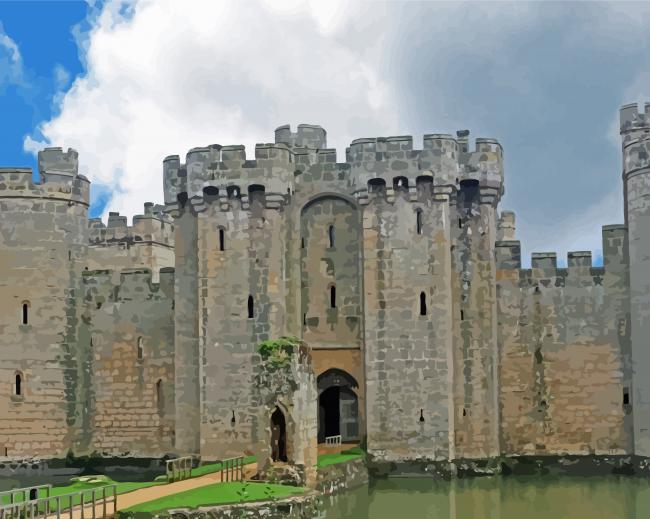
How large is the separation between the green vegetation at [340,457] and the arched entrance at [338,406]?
5.07ft

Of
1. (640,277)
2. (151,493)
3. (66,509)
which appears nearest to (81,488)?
(151,493)

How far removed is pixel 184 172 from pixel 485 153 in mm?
10829

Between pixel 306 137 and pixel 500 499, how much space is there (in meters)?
17.0

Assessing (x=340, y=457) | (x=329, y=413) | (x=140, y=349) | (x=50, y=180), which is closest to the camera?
(x=340, y=457)

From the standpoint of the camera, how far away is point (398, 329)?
111 ft

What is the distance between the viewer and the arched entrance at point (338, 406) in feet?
116

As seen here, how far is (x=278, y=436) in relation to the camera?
27.7 m

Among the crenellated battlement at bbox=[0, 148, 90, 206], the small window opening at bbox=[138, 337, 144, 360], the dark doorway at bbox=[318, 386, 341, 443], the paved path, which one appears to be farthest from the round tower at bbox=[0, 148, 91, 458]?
the paved path

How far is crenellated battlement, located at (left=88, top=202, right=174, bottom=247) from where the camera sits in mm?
49781

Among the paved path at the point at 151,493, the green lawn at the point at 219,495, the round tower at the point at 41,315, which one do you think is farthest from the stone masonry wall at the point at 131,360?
the green lawn at the point at 219,495

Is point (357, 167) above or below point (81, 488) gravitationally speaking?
above

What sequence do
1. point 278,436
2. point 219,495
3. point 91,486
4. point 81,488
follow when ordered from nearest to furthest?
1. point 219,495
2. point 81,488
3. point 91,486
4. point 278,436

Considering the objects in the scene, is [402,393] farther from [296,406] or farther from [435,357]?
[296,406]

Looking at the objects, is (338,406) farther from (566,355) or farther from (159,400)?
(566,355)
